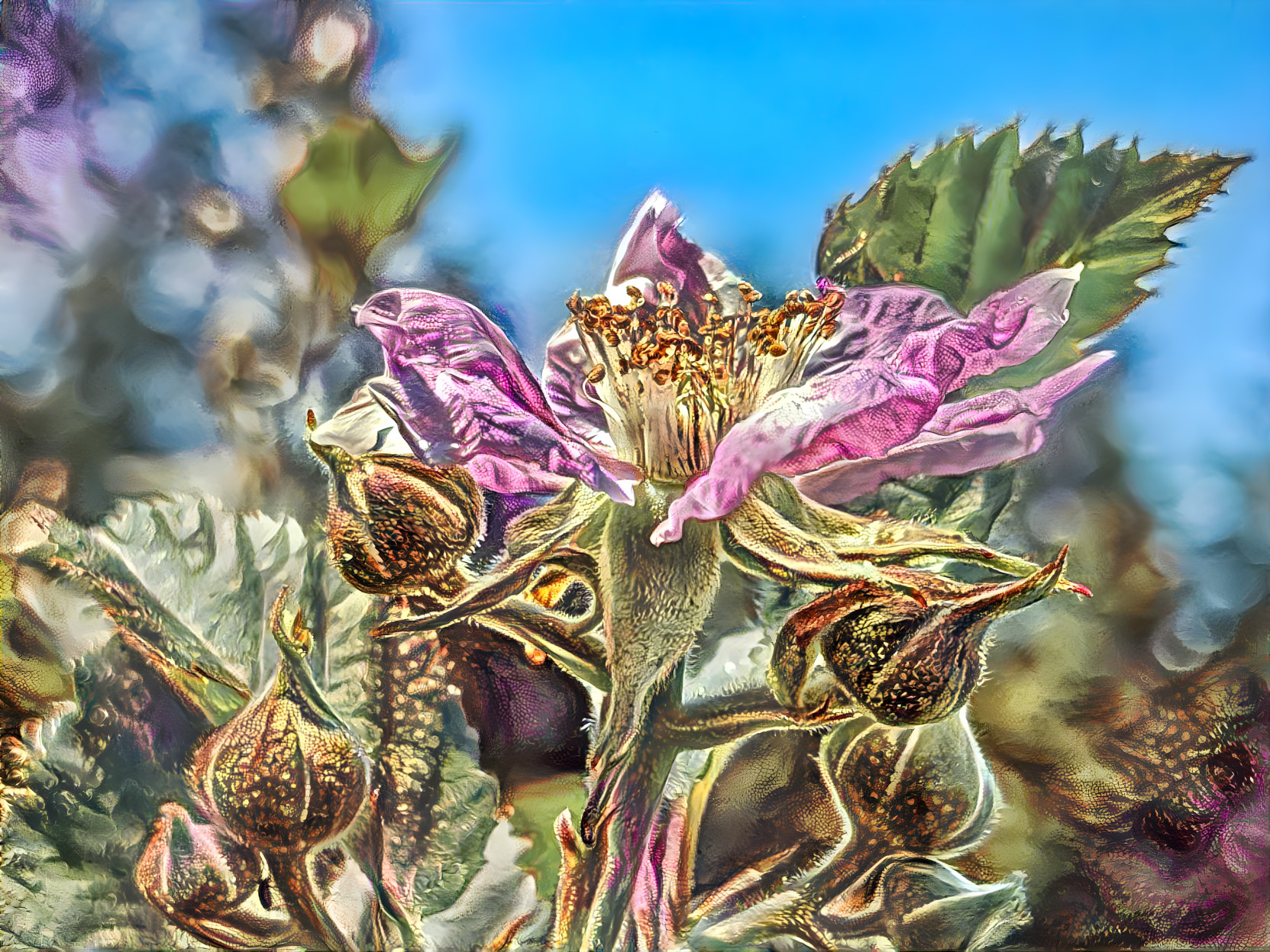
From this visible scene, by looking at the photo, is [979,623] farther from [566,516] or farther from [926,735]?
[566,516]

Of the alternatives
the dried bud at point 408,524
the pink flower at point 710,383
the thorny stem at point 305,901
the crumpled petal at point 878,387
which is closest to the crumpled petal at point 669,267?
the pink flower at point 710,383

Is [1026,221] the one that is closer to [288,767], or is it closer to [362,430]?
[362,430]

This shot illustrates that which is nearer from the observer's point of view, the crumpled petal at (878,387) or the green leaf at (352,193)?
the crumpled petal at (878,387)

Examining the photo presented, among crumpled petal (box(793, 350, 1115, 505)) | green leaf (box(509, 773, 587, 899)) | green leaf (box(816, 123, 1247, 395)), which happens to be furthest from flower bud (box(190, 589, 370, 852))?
green leaf (box(816, 123, 1247, 395))

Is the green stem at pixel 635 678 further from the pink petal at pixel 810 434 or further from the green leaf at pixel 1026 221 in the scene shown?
the green leaf at pixel 1026 221

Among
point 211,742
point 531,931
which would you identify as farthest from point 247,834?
point 531,931

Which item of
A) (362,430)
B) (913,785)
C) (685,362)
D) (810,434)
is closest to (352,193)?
(362,430)

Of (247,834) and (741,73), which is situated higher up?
(741,73)
